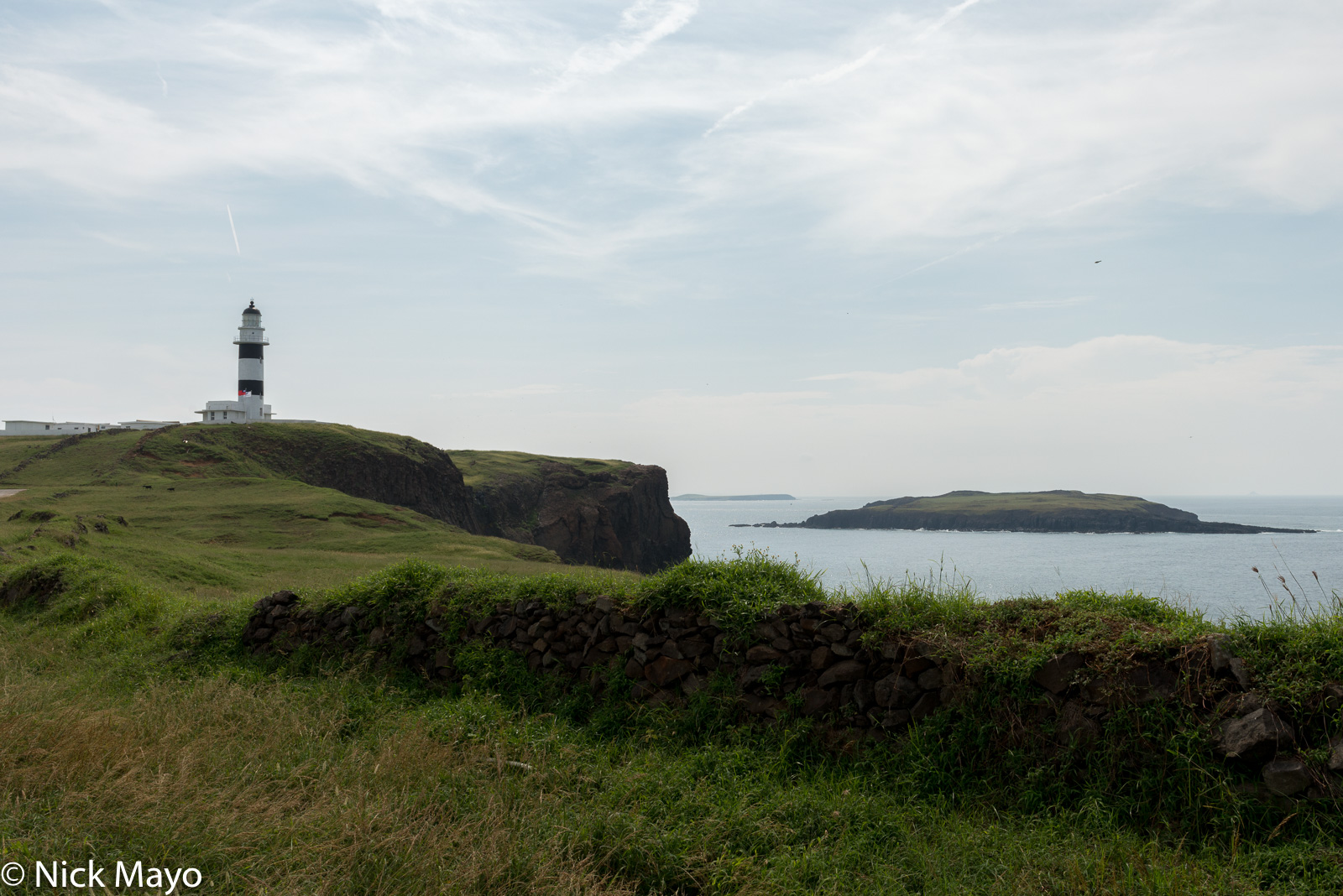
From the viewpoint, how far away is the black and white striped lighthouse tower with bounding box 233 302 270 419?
74.8m

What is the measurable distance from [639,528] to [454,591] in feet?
277

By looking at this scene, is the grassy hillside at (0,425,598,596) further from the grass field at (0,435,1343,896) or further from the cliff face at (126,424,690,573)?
the grass field at (0,435,1343,896)

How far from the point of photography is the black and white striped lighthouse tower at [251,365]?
74.8 m

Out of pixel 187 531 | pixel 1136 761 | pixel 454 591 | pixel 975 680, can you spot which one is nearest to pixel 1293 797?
pixel 1136 761

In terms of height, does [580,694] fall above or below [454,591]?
below

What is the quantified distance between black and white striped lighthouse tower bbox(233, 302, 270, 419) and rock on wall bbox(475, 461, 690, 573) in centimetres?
2349

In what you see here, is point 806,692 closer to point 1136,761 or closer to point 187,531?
point 1136,761

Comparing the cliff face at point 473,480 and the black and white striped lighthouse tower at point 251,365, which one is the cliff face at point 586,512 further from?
the black and white striped lighthouse tower at point 251,365

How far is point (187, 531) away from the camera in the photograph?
32.6 m

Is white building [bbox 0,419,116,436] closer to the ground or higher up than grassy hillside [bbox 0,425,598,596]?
higher up

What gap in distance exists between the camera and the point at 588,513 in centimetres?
8800

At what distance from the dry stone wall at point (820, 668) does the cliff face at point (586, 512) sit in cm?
6778

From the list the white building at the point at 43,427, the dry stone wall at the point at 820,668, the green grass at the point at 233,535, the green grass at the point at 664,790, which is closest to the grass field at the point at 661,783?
the green grass at the point at 664,790

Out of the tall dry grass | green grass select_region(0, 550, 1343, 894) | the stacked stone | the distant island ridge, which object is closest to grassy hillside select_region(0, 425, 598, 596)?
the tall dry grass
